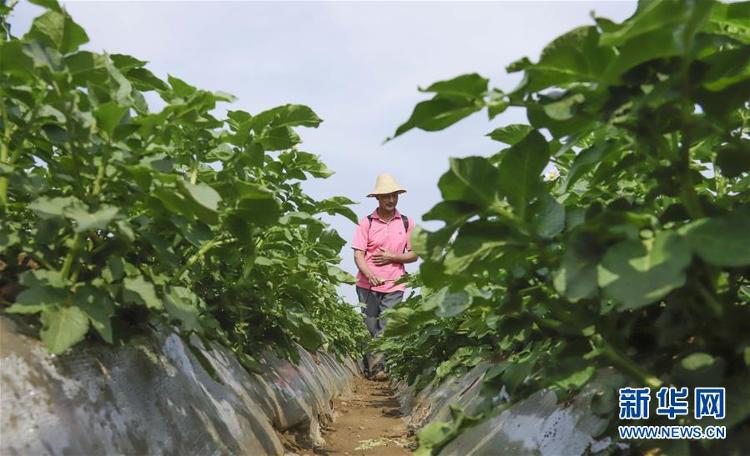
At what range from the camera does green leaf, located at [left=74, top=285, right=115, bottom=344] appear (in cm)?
144

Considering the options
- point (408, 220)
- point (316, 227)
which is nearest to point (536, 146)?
point (316, 227)

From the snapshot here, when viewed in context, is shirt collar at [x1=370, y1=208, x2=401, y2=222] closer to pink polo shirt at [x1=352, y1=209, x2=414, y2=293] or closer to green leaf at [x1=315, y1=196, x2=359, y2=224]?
pink polo shirt at [x1=352, y1=209, x2=414, y2=293]

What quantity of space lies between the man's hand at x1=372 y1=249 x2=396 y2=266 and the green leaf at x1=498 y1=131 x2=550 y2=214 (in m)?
5.33

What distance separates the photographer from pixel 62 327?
1.40 m

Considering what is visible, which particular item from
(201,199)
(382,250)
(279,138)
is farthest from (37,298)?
(382,250)

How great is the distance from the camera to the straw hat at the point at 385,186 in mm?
6721

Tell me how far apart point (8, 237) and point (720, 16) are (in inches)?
62.6

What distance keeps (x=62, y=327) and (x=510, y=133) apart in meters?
1.13

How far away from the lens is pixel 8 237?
1.49 meters

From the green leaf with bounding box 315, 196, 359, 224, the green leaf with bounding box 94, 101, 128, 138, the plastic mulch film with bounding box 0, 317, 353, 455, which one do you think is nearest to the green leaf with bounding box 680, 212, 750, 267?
the green leaf with bounding box 94, 101, 128, 138

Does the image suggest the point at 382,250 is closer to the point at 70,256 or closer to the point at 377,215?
the point at 377,215

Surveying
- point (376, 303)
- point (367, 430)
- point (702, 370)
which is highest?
point (702, 370)

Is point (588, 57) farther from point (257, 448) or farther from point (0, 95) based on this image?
point (257, 448)

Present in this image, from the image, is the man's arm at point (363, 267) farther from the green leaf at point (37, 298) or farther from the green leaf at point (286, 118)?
the green leaf at point (37, 298)
